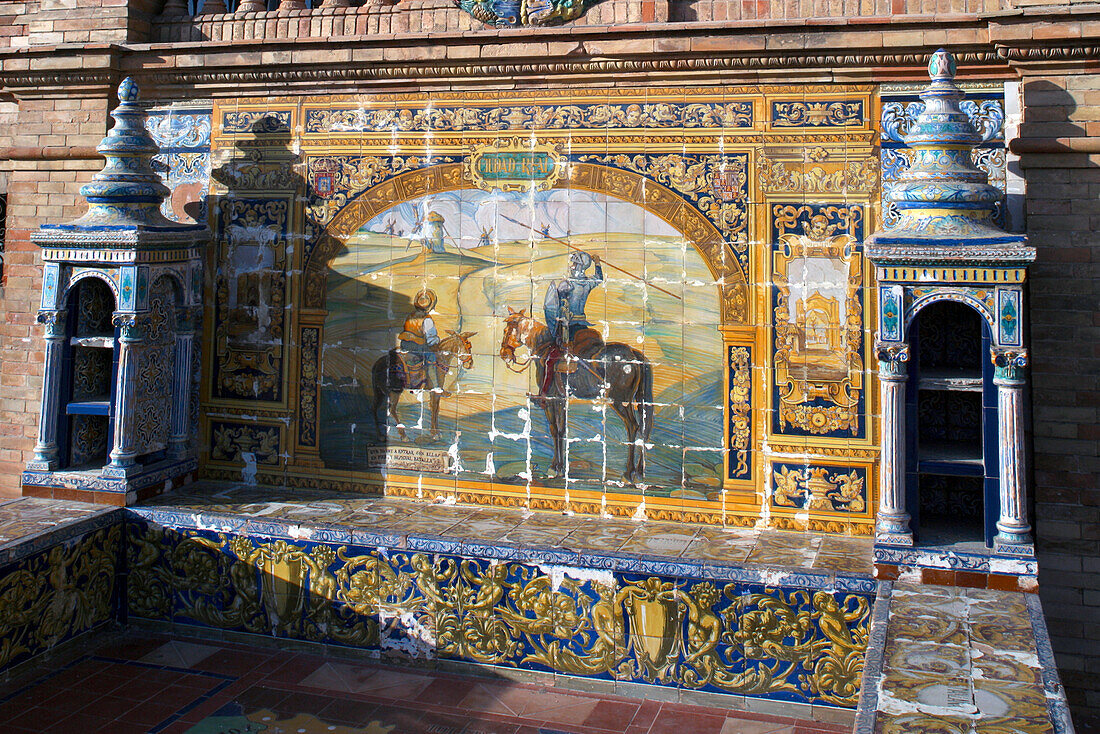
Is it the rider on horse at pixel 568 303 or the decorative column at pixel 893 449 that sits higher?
the rider on horse at pixel 568 303

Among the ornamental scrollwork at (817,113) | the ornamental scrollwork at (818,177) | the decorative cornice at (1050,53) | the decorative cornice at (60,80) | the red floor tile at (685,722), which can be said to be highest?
the decorative cornice at (60,80)

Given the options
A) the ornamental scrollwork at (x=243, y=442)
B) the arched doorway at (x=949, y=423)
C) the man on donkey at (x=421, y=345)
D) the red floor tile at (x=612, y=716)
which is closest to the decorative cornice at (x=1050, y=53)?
the arched doorway at (x=949, y=423)

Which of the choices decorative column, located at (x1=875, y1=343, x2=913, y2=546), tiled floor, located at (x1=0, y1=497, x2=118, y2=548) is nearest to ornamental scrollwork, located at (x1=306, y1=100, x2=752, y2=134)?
decorative column, located at (x1=875, y1=343, x2=913, y2=546)

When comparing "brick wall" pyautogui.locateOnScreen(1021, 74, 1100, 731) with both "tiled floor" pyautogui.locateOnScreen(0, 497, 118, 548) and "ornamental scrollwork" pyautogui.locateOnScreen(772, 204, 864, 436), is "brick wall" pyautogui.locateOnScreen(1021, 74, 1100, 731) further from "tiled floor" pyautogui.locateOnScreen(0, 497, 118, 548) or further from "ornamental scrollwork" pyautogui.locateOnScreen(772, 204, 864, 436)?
"tiled floor" pyautogui.locateOnScreen(0, 497, 118, 548)

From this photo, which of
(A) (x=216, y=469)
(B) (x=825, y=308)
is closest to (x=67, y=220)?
(A) (x=216, y=469)

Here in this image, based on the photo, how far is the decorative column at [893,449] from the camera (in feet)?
18.1

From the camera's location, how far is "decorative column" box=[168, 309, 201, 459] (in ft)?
24.2

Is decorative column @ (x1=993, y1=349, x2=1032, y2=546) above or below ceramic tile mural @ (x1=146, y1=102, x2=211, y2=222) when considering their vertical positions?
below

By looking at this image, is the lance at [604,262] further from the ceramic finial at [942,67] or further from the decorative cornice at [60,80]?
the decorative cornice at [60,80]

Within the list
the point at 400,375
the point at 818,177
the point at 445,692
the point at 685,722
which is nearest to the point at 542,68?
the point at 818,177

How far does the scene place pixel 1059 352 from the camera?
5895 millimetres

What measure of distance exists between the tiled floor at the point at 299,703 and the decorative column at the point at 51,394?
144 centimetres

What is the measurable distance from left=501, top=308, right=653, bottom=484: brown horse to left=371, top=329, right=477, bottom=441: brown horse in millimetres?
303

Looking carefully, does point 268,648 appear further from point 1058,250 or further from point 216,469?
point 1058,250
